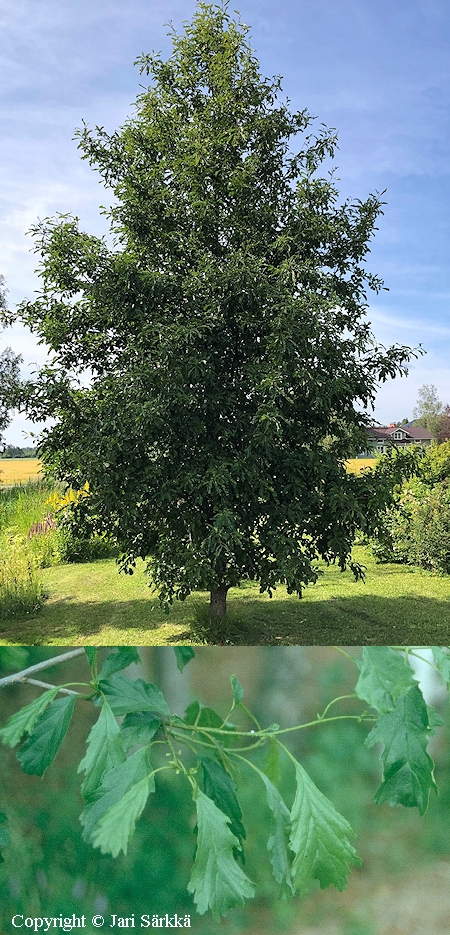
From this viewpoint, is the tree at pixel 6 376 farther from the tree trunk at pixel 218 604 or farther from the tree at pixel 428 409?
the tree at pixel 428 409

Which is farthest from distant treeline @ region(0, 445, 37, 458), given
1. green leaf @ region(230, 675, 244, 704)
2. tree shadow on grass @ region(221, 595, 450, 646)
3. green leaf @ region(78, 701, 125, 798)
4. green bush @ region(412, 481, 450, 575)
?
green leaf @ region(78, 701, 125, 798)

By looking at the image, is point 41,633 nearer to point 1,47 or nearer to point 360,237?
point 360,237

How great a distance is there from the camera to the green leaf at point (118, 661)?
1.85 m

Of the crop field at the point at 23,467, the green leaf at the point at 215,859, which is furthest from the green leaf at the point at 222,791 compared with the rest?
the crop field at the point at 23,467

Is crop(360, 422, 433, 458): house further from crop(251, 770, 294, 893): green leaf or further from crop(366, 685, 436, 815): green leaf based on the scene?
A: crop(251, 770, 294, 893): green leaf

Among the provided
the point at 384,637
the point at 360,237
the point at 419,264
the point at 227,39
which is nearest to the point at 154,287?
the point at 360,237

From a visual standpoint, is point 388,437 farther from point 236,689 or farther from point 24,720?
point 24,720

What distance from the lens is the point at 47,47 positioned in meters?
4.90

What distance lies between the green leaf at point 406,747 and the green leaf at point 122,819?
2.00 ft

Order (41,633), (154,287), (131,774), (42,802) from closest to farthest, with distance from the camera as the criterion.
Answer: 1. (131,774)
2. (42,802)
3. (154,287)
4. (41,633)

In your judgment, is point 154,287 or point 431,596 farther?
point 431,596

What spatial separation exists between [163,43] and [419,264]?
2283 mm

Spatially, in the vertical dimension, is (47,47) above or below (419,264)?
above

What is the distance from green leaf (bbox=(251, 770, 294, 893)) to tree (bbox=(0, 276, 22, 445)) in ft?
9.04
